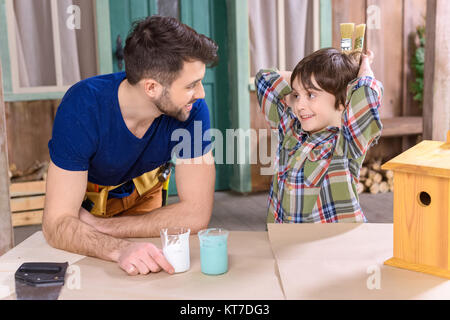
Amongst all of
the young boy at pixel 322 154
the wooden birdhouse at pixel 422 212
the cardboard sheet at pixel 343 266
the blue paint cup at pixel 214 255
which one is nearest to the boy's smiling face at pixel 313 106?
the young boy at pixel 322 154

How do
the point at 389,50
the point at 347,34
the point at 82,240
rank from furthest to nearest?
1. the point at 389,50
2. the point at 347,34
3. the point at 82,240

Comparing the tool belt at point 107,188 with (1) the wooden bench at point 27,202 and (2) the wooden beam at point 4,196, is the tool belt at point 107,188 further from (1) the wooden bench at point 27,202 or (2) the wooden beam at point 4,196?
(1) the wooden bench at point 27,202

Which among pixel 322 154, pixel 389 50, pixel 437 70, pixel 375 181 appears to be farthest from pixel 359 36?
pixel 389 50

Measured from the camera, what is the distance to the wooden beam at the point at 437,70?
3193mm

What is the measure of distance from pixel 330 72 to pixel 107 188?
3.28ft

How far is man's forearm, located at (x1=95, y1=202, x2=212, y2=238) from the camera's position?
1.66 meters

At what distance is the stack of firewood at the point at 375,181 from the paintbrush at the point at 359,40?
2.99m

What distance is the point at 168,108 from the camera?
1.86 m

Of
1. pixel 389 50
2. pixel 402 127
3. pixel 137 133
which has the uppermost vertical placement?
pixel 389 50

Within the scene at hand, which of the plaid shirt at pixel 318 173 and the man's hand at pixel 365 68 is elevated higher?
the man's hand at pixel 365 68

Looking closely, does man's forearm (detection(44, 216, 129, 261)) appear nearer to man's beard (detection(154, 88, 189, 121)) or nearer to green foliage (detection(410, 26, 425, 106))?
man's beard (detection(154, 88, 189, 121))

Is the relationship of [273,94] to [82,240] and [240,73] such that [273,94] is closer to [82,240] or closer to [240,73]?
[82,240]
